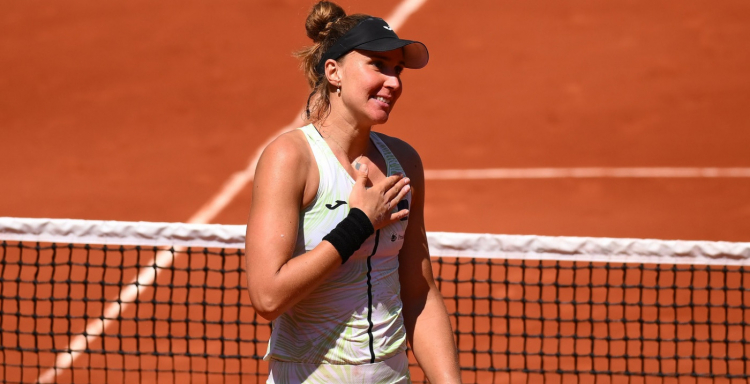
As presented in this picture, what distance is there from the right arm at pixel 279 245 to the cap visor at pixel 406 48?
15.6 inches

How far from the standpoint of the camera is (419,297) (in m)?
2.81

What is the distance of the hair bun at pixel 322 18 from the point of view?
107 inches

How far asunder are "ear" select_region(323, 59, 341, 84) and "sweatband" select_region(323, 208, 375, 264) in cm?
45

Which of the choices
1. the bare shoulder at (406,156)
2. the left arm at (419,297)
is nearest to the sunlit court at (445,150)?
the left arm at (419,297)

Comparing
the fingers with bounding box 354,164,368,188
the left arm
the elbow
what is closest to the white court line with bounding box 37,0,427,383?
the left arm

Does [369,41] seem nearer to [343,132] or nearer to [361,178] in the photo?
[343,132]

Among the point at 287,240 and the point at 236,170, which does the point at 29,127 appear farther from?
the point at 287,240

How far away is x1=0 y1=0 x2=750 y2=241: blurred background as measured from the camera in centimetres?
960

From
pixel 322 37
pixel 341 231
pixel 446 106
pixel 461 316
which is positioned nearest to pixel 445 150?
pixel 446 106

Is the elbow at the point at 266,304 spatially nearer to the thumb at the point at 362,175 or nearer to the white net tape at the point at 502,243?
the thumb at the point at 362,175

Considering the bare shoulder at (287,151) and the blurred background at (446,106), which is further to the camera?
the blurred background at (446,106)

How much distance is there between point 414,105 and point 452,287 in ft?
16.3

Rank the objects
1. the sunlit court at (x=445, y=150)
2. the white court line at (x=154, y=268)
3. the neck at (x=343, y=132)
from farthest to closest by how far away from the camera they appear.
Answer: the sunlit court at (x=445, y=150) → the white court line at (x=154, y=268) → the neck at (x=343, y=132)

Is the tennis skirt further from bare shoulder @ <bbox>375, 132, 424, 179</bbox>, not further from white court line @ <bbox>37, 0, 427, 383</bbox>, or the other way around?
white court line @ <bbox>37, 0, 427, 383</bbox>
